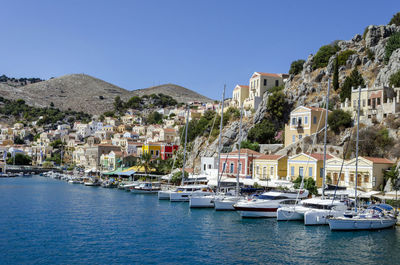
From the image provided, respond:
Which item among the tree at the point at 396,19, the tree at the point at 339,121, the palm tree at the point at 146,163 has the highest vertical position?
the tree at the point at 396,19

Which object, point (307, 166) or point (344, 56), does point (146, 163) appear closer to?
point (307, 166)

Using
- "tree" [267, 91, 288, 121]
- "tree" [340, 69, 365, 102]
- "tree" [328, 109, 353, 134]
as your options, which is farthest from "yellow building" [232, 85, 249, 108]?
"tree" [328, 109, 353, 134]

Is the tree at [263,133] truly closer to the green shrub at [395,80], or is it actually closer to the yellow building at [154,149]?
the green shrub at [395,80]

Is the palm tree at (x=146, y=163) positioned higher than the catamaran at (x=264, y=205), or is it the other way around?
the palm tree at (x=146, y=163)

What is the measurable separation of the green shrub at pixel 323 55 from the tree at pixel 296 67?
12.8 ft

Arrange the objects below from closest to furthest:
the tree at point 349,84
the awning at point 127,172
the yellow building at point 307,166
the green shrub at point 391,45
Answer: the yellow building at point 307,166
the tree at point 349,84
the green shrub at point 391,45
the awning at point 127,172

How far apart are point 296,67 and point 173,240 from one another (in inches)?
2664

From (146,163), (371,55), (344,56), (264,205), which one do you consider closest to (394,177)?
(264,205)

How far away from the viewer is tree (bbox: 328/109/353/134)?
192ft

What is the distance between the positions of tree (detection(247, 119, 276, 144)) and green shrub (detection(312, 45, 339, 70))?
2165 cm

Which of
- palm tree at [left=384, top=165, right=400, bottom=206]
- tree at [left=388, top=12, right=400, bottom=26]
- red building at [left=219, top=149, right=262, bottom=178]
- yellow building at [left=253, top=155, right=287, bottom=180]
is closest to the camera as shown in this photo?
palm tree at [left=384, top=165, right=400, bottom=206]

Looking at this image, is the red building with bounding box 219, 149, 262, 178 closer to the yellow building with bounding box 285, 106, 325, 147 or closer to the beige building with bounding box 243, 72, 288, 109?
the yellow building with bounding box 285, 106, 325, 147

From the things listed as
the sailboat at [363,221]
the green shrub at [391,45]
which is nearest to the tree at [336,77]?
the green shrub at [391,45]

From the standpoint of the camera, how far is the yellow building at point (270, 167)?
5538 centimetres
